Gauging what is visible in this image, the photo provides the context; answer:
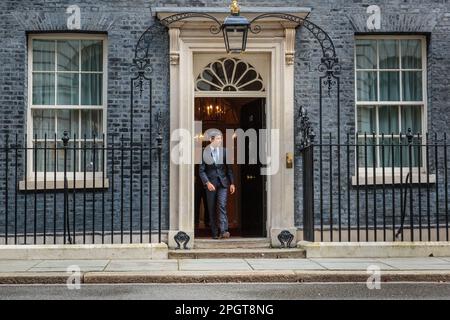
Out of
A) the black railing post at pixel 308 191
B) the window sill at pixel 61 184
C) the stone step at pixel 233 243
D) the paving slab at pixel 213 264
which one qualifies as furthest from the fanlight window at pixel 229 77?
the paving slab at pixel 213 264

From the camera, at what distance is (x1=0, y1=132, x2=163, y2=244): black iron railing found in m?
11.6

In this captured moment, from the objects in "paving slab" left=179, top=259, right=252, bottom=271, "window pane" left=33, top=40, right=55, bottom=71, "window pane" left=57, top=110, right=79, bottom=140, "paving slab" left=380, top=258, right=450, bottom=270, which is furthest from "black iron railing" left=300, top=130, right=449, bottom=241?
"window pane" left=33, top=40, right=55, bottom=71

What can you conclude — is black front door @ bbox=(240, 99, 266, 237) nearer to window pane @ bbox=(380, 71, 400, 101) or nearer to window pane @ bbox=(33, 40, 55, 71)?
window pane @ bbox=(380, 71, 400, 101)

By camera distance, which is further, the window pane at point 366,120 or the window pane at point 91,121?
the window pane at point 366,120

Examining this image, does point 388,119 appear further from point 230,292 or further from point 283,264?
point 230,292

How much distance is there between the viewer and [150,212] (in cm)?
1122

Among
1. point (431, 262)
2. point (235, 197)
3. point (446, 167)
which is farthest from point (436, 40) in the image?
point (235, 197)

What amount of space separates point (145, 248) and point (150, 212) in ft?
2.36

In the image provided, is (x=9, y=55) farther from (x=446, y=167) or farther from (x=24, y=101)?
(x=446, y=167)

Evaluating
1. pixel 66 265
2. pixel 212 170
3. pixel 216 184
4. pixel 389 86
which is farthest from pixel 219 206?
pixel 389 86

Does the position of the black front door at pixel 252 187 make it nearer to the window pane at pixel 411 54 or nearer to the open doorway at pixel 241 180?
the open doorway at pixel 241 180

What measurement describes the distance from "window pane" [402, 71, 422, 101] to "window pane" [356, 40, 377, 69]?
620mm

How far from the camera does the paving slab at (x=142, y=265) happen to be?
9516mm

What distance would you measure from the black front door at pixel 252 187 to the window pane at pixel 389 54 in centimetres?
234
